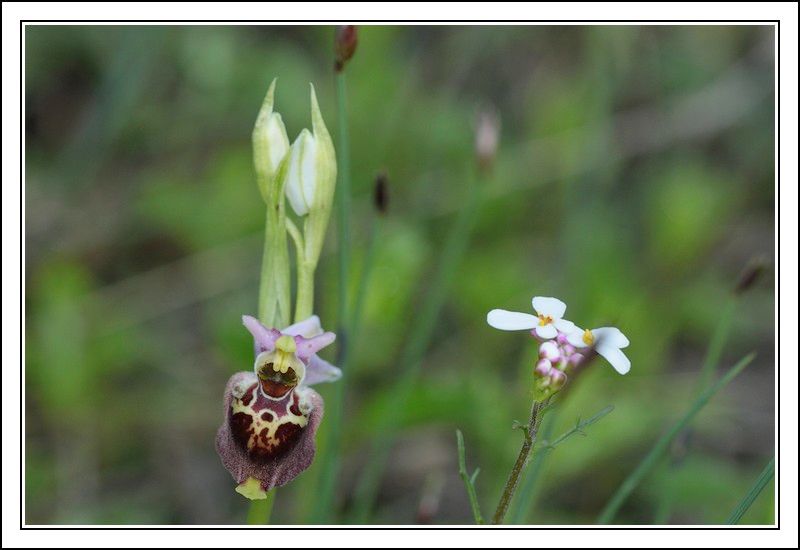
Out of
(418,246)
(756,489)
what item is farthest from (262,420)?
(418,246)

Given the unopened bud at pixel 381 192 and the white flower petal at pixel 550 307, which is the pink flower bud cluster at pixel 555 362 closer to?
the white flower petal at pixel 550 307

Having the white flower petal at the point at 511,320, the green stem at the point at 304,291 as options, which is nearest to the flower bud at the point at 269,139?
the green stem at the point at 304,291

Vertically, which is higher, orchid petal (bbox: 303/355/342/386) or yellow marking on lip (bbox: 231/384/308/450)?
orchid petal (bbox: 303/355/342/386)

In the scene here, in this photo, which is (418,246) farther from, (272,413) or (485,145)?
(272,413)

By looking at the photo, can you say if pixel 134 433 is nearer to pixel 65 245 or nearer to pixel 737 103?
pixel 65 245

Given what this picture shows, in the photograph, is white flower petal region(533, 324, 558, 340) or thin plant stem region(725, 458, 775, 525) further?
thin plant stem region(725, 458, 775, 525)

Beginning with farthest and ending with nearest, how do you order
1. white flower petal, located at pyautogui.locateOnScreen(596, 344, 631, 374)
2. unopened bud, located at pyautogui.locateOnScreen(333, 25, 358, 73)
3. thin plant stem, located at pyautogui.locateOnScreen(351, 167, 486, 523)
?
thin plant stem, located at pyautogui.locateOnScreen(351, 167, 486, 523)
unopened bud, located at pyautogui.locateOnScreen(333, 25, 358, 73)
white flower petal, located at pyautogui.locateOnScreen(596, 344, 631, 374)

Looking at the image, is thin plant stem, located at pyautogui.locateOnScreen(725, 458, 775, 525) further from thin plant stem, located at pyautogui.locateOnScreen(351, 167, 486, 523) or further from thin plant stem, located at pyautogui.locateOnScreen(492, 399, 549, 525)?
thin plant stem, located at pyautogui.locateOnScreen(351, 167, 486, 523)

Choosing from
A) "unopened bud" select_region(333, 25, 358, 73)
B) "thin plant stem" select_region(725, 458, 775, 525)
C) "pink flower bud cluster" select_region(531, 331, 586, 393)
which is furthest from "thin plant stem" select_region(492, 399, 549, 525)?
"unopened bud" select_region(333, 25, 358, 73)
